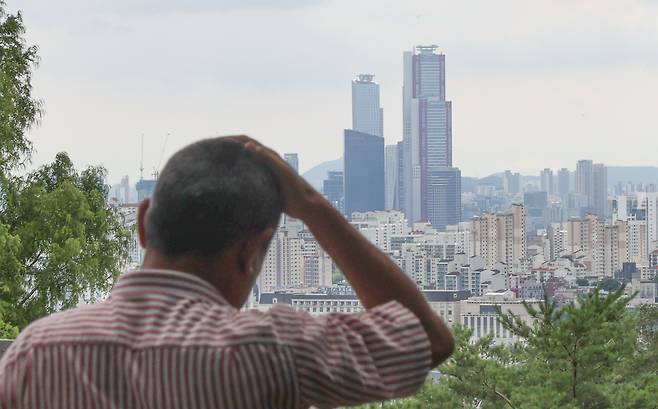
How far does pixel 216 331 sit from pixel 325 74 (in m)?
18.5

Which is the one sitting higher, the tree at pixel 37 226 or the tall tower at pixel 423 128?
the tall tower at pixel 423 128

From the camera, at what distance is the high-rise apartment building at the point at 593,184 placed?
26.0 m

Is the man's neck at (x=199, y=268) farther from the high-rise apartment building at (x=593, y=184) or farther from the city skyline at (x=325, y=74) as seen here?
the high-rise apartment building at (x=593, y=184)

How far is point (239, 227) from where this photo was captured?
1.79ft

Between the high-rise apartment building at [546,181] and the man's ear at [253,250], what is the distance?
28772mm

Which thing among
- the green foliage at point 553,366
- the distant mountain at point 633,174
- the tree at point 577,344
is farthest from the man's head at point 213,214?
the distant mountain at point 633,174

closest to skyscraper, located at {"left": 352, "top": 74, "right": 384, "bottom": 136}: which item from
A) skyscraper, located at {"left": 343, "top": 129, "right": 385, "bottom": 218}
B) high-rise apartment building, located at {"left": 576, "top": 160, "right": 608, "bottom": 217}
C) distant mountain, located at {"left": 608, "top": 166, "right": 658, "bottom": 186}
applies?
skyscraper, located at {"left": 343, "top": 129, "right": 385, "bottom": 218}

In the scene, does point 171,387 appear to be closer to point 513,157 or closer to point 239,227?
point 239,227

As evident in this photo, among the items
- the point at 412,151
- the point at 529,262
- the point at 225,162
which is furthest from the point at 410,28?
the point at 225,162

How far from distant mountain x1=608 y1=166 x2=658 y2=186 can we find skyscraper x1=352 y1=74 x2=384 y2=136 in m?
5.83

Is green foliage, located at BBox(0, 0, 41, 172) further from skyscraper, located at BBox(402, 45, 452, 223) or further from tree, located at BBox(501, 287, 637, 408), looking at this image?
skyscraper, located at BBox(402, 45, 452, 223)

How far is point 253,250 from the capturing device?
56 centimetres

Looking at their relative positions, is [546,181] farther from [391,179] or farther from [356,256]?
[356,256]

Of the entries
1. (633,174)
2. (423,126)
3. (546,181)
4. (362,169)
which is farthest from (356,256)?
(546,181)
